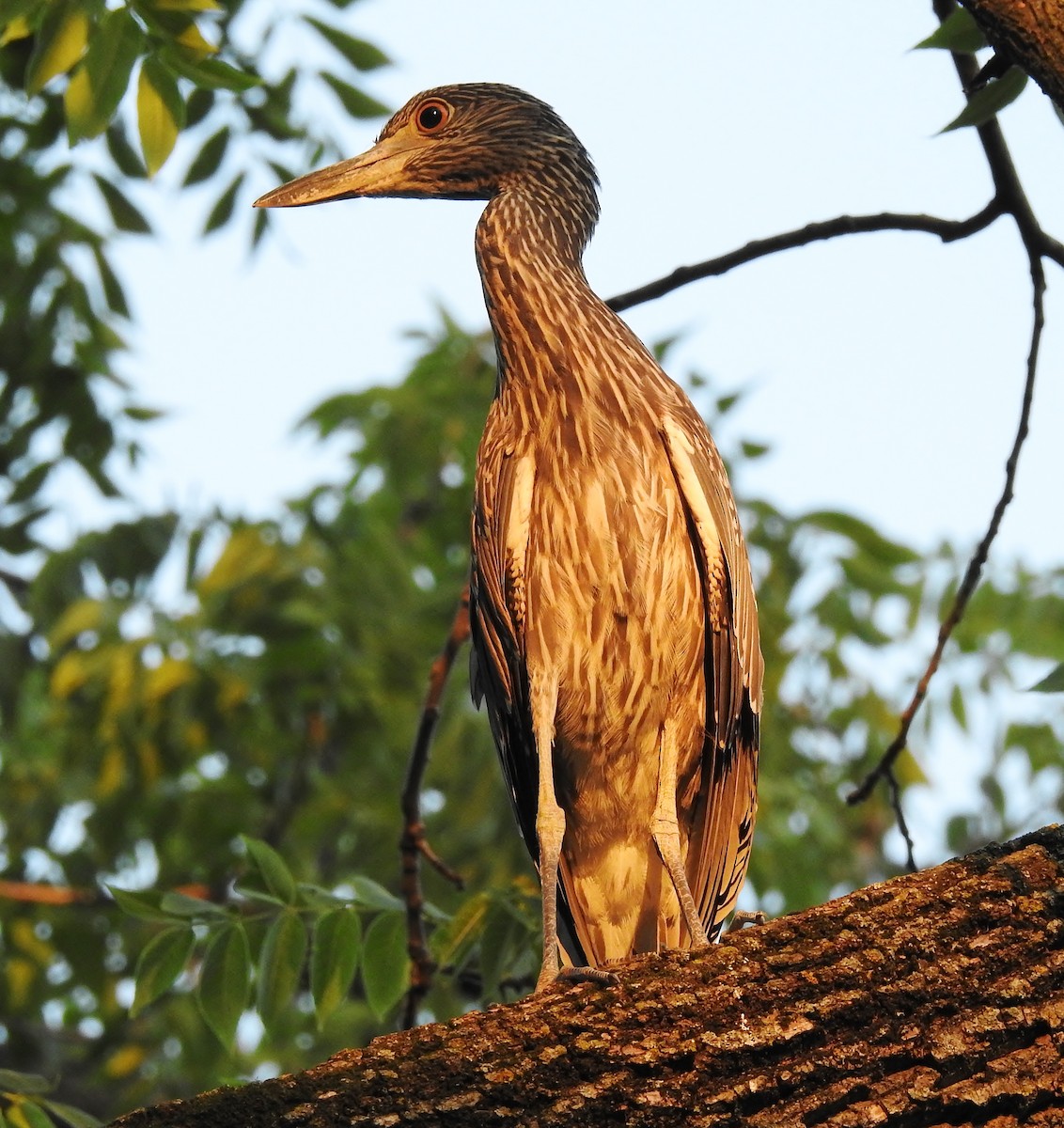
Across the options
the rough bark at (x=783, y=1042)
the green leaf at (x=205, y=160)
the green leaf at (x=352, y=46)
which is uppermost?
the green leaf at (x=352, y=46)

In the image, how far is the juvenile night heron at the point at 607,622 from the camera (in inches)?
150

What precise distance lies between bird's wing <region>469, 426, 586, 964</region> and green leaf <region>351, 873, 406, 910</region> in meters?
0.40

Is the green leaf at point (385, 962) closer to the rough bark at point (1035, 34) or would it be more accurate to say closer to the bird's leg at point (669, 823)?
the bird's leg at point (669, 823)

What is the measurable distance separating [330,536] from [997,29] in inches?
215

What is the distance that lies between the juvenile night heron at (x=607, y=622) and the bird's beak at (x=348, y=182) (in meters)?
0.48

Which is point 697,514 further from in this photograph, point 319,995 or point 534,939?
point 319,995

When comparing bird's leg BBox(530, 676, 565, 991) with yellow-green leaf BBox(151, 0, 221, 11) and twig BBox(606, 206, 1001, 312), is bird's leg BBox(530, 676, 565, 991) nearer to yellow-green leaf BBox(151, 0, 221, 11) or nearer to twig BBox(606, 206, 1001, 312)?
twig BBox(606, 206, 1001, 312)

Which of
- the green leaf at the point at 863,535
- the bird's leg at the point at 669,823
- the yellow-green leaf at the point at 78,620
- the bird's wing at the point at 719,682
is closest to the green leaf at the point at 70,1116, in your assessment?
the bird's leg at the point at 669,823

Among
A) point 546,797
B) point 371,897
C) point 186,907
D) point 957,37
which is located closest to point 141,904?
point 186,907

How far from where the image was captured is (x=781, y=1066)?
2.10 metres

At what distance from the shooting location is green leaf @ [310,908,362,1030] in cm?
361

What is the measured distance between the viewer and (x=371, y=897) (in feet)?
12.4

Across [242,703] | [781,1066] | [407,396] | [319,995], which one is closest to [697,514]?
[319,995]

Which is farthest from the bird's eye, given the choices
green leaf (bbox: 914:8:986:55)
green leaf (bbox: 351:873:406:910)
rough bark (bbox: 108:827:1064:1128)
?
rough bark (bbox: 108:827:1064:1128)
